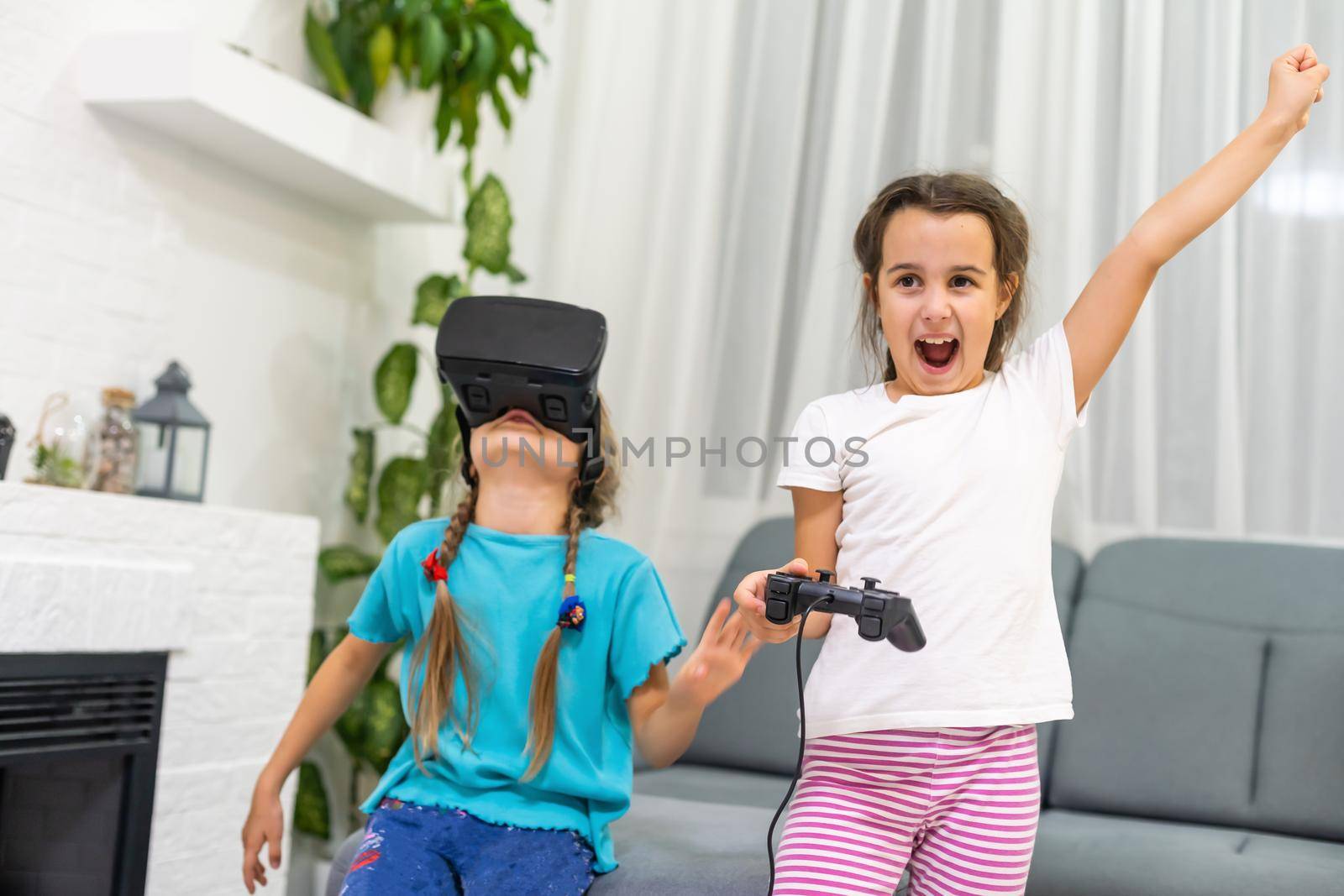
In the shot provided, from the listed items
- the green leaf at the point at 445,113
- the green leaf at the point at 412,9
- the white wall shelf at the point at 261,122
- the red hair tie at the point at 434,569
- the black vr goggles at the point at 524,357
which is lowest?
the red hair tie at the point at 434,569

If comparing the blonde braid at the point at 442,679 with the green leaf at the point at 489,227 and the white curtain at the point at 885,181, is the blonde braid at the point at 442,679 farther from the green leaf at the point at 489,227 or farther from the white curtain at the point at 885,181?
the green leaf at the point at 489,227

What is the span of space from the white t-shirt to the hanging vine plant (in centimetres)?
143

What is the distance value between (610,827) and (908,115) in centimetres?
161

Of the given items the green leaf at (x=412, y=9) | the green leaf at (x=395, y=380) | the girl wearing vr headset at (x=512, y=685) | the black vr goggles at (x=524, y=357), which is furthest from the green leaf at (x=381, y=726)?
the green leaf at (x=412, y=9)

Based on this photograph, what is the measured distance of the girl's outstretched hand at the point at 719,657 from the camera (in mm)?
1245

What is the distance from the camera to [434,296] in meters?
2.71

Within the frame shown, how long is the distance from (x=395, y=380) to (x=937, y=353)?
5.50 ft

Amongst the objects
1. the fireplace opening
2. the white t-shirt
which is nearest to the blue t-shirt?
the white t-shirt

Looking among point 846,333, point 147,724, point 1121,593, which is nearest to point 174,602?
point 147,724

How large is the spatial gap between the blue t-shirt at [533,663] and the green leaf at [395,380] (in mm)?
1281

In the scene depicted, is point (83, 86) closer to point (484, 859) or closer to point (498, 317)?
point (498, 317)

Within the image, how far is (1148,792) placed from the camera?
195 centimetres

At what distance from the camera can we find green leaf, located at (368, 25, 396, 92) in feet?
8.84

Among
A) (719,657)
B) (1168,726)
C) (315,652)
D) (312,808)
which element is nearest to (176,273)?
(315,652)
